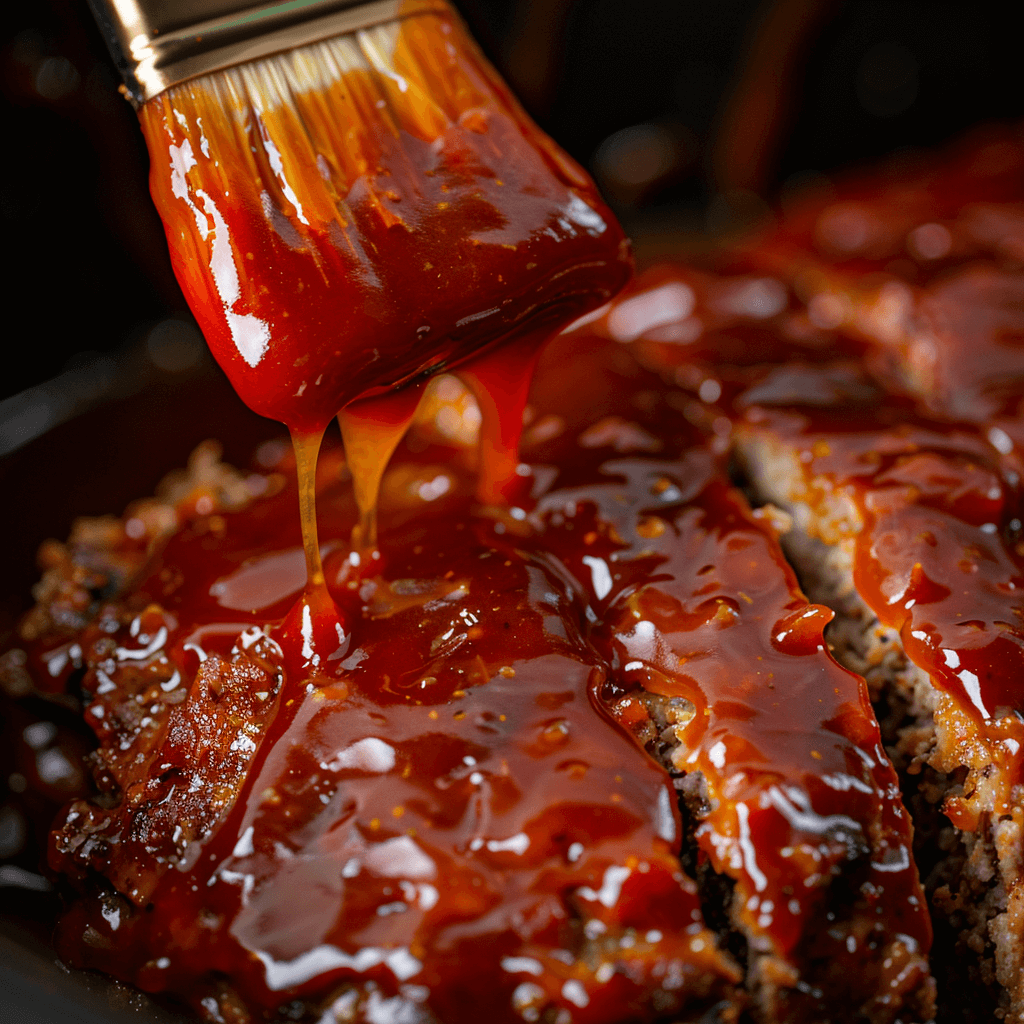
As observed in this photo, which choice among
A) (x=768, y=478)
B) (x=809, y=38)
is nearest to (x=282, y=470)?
(x=768, y=478)

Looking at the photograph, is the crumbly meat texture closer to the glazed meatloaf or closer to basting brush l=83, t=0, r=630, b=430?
the glazed meatloaf

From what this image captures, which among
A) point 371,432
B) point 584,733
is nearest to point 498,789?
point 584,733

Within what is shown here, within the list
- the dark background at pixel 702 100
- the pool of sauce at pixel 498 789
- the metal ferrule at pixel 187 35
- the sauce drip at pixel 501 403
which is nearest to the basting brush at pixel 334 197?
the metal ferrule at pixel 187 35

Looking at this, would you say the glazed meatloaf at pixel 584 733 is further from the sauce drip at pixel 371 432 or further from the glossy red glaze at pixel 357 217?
the glossy red glaze at pixel 357 217

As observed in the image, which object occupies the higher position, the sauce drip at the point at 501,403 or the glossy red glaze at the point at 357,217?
the glossy red glaze at the point at 357,217

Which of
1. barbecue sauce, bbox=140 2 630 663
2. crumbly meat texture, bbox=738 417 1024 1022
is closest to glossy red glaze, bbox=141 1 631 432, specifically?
barbecue sauce, bbox=140 2 630 663

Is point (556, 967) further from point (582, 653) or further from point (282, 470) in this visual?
point (282, 470)
